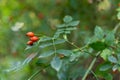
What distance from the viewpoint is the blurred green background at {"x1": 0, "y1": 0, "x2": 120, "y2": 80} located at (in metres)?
2.44

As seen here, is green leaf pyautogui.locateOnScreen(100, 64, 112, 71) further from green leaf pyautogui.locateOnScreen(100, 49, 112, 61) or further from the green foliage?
the green foliage

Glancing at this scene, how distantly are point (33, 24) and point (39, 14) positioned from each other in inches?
3.2

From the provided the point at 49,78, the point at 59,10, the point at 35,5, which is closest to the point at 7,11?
the point at 35,5

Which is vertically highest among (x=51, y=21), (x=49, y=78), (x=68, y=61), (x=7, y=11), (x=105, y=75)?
(x=7, y=11)

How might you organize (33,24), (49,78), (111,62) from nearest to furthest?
(111,62)
(49,78)
(33,24)

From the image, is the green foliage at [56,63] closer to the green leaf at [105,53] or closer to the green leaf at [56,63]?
the green leaf at [56,63]

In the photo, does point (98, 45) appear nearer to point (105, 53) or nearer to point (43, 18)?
point (105, 53)

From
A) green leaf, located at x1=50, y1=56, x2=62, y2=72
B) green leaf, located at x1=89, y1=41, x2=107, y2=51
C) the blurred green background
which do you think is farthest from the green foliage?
the blurred green background

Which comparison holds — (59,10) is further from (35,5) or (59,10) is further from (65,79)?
(65,79)

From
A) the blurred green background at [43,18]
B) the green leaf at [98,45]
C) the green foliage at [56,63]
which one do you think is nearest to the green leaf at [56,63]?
the green foliage at [56,63]

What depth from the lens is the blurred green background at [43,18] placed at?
2.44 m

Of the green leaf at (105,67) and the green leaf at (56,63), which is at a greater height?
the green leaf at (56,63)

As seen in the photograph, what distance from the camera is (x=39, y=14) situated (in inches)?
104

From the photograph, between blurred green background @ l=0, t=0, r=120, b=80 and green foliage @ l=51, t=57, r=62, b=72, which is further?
blurred green background @ l=0, t=0, r=120, b=80
